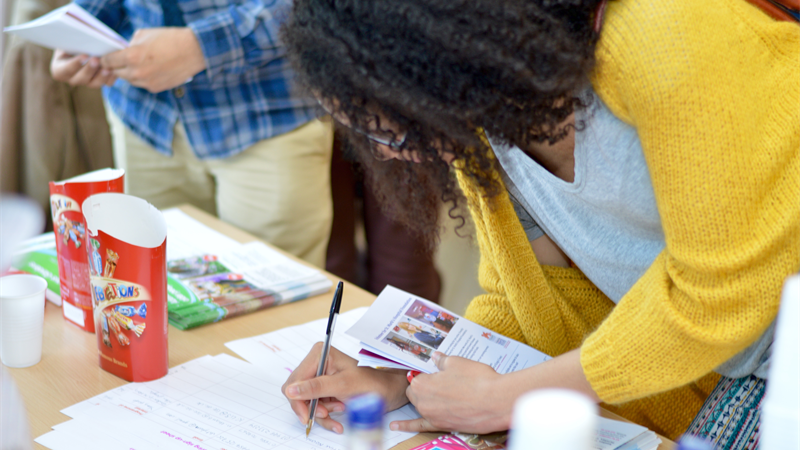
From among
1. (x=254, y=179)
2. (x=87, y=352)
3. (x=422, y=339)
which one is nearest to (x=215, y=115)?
(x=254, y=179)

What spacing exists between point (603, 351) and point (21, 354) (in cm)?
74

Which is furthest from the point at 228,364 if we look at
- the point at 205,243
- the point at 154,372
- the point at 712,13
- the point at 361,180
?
the point at 361,180

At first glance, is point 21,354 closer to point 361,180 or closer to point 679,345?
point 679,345

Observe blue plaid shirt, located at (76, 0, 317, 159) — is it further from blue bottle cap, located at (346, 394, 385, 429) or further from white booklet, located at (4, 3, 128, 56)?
blue bottle cap, located at (346, 394, 385, 429)

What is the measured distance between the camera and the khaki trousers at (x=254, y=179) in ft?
5.26

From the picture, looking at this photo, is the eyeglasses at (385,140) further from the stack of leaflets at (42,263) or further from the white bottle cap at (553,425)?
the stack of leaflets at (42,263)

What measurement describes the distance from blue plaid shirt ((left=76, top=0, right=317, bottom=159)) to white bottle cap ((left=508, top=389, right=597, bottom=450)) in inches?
50.9

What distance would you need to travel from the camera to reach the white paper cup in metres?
0.85

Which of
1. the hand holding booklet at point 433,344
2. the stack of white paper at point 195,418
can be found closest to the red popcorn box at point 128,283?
the stack of white paper at point 195,418

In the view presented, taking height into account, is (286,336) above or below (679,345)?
below

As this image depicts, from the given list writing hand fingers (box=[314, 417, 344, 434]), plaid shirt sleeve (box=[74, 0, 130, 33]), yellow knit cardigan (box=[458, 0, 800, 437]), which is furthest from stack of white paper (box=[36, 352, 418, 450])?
plaid shirt sleeve (box=[74, 0, 130, 33])

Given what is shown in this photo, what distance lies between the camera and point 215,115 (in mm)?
1564

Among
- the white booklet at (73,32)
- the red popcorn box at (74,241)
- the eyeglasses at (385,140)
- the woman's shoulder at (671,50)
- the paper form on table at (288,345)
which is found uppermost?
the woman's shoulder at (671,50)

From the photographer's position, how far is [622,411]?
0.97 m
